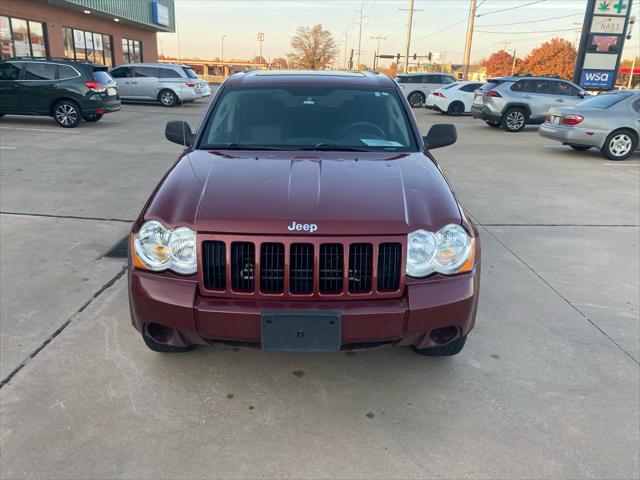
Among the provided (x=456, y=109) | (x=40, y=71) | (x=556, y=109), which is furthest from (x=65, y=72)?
(x=456, y=109)

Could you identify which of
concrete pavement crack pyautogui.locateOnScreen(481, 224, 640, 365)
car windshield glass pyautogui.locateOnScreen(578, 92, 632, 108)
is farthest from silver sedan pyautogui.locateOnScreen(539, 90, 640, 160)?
concrete pavement crack pyautogui.locateOnScreen(481, 224, 640, 365)

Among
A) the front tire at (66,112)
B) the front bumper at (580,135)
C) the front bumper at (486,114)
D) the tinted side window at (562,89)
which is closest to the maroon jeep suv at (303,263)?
the front bumper at (580,135)

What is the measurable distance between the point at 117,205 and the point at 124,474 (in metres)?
4.71

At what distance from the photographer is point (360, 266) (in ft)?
8.24

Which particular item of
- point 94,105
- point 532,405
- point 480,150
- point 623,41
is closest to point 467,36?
point 623,41

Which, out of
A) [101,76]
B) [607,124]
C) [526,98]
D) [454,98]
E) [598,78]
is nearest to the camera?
[607,124]

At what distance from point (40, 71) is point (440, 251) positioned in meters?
13.5

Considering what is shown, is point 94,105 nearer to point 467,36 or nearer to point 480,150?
point 480,150

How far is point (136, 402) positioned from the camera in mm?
2768

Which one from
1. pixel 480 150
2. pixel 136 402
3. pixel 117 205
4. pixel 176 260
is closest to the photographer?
pixel 176 260

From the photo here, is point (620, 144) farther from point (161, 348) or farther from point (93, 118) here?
point (93, 118)

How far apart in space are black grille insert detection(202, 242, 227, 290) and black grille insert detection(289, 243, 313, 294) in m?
0.33

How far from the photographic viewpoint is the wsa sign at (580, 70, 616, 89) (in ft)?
64.3

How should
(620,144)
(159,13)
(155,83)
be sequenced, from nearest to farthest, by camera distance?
(620,144)
(155,83)
(159,13)
